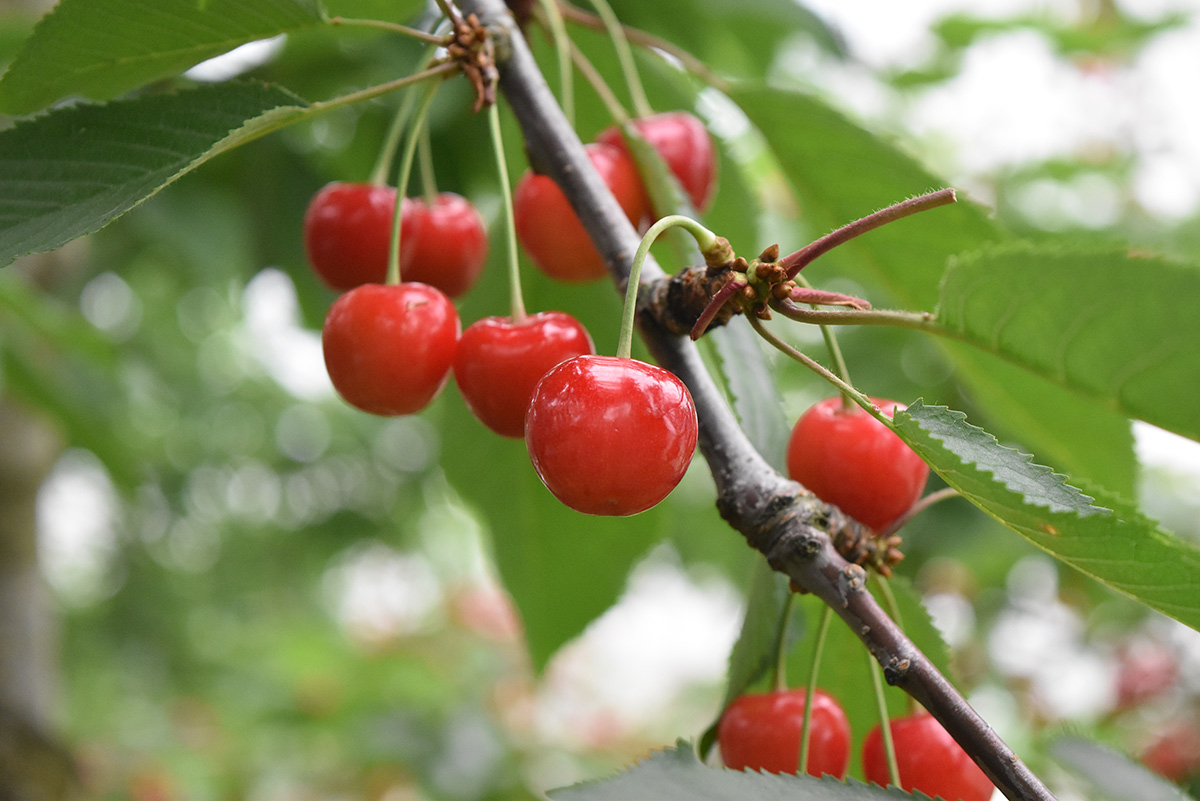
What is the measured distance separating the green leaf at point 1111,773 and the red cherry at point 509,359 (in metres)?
0.66

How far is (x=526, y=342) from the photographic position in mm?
801

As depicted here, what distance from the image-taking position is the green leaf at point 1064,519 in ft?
1.90

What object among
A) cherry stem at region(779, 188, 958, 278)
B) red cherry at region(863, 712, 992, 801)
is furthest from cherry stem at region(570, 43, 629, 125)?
red cherry at region(863, 712, 992, 801)

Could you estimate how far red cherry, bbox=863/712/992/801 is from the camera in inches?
31.9

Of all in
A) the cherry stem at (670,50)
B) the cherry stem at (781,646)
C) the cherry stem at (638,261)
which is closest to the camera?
the cherry stem at (638,261)

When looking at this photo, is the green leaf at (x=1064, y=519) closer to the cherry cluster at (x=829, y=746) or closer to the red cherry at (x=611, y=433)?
the red cherry at (x=611, y=433)

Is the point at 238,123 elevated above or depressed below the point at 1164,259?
below

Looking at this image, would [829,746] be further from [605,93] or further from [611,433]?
[605,93]

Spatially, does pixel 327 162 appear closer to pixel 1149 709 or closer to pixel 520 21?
pixel 520 21

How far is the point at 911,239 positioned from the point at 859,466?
18.8 inches

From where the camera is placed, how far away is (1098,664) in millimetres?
4035

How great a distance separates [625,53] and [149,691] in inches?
313

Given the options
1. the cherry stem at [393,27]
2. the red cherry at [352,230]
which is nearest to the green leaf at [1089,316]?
the cherry stem at [393,27]

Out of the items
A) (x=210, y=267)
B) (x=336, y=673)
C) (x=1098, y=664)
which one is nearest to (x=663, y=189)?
(x=210, y=267)
